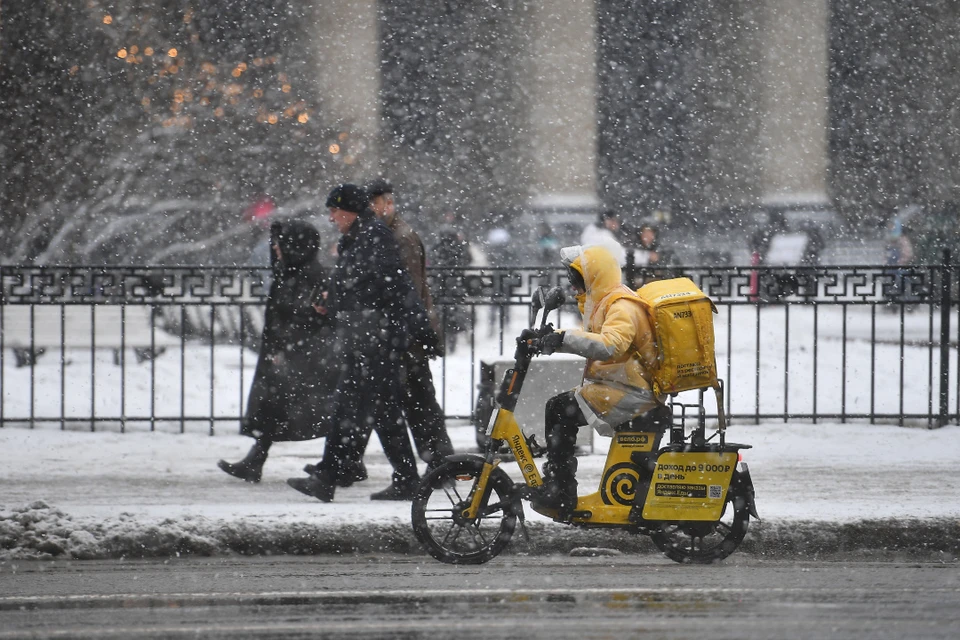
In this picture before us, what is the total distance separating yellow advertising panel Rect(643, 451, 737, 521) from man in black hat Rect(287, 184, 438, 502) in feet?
6.20

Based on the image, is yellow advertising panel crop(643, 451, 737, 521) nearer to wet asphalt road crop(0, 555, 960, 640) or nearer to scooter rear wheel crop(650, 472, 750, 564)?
scooter rear wheel crop(650, 472, 750, 564)

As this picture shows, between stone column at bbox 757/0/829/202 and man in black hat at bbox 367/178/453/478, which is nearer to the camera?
man in black hat at bbox 367/178/453/478

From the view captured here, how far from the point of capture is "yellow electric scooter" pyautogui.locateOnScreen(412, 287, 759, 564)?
5.93 metres

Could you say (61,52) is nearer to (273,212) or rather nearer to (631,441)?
(273,212)

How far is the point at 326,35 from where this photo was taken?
32469 millimetres

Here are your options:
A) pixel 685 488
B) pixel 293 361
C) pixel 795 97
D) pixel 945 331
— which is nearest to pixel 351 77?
pixel 795 97

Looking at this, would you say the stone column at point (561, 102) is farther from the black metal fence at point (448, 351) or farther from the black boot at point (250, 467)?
the black boot at point (250, 467)

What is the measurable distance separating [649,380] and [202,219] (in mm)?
22104

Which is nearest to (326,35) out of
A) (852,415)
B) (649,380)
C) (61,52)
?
(61,52)

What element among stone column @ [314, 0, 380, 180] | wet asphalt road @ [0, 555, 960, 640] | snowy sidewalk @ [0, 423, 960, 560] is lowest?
wet asphalt road @ [0, 555, 960, 640]

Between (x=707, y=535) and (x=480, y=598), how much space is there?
1.38 m

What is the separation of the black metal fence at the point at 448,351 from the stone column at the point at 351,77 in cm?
1140

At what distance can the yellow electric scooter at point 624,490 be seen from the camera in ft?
19.5

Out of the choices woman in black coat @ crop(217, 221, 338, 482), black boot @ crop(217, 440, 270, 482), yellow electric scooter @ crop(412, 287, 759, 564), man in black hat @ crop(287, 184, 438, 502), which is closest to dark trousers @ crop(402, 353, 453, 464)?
man in black hat @ crop(287, 184, 438, 502)
